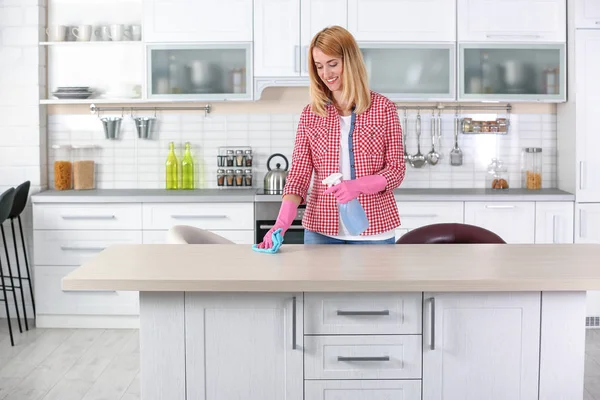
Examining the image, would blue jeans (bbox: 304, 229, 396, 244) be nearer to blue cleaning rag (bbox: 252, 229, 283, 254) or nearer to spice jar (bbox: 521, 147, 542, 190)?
blue cleaning rag (bbox: 252, 229, 283, 254)

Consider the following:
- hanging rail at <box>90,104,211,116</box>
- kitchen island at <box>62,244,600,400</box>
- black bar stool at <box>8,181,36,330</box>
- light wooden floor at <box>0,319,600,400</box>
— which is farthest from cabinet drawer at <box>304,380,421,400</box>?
hanging rail at <box>90,104,211,116</box>

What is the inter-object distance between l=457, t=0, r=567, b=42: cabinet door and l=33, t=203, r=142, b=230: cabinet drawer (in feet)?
7.42

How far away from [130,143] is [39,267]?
1.04 m

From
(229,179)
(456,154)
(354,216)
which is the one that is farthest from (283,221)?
(456,154)

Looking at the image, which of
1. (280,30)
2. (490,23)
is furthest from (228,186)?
(490,23)

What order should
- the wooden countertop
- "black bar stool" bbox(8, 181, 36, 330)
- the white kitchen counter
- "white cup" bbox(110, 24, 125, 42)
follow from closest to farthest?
the wooden countertop < "black bar stool" bbox(8, 181, 36, 330) < the white kitchen counter < "white cup" bbox(110, 24, 125, 42)

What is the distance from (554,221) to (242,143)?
204 cm

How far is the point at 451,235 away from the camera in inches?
129

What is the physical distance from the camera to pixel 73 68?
533 cm

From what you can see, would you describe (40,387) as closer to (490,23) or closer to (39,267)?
(39,267)

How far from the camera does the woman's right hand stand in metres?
2.73

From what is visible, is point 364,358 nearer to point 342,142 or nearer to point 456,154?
point 342,142

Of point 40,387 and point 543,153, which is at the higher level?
point 543,153

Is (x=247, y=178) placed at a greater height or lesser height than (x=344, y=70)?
lesser
